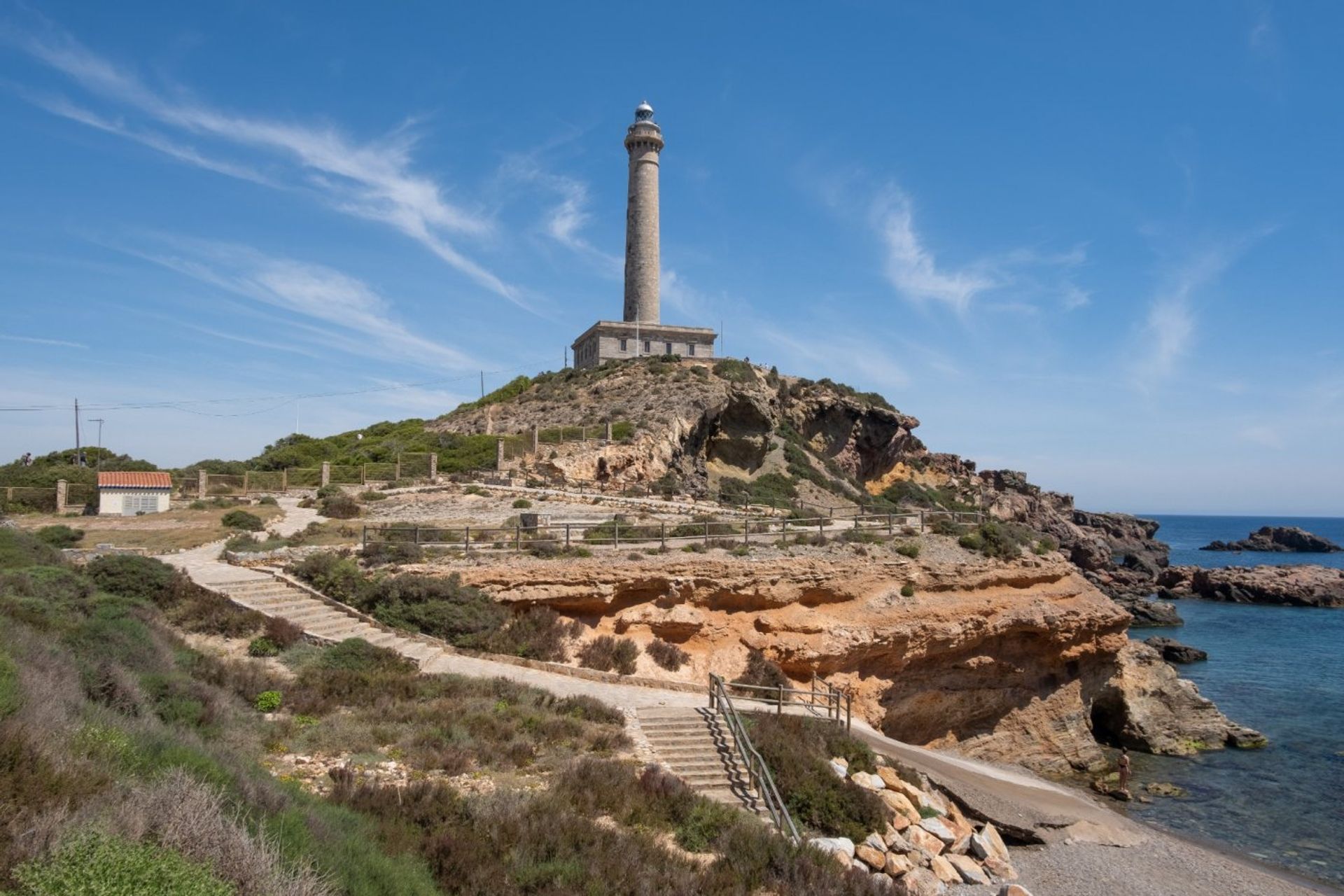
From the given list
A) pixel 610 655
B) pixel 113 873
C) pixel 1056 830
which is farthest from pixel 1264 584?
pixel 113 873

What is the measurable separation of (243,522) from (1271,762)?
34.3 meters

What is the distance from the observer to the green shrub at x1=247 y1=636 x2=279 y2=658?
1602 centimetres

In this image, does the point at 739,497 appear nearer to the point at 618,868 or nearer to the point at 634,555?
the point at 634,555

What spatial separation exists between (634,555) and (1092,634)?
16.0 meters

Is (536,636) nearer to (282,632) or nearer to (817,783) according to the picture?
(282,632)

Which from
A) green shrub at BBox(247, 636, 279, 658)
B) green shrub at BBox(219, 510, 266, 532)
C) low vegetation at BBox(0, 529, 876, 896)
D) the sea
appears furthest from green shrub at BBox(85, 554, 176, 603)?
the sea

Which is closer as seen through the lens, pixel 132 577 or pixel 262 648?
pixel 262 648

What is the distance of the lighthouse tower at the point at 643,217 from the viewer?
5984 centimetres

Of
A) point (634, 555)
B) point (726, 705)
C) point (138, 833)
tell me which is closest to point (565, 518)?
point (634, 555)

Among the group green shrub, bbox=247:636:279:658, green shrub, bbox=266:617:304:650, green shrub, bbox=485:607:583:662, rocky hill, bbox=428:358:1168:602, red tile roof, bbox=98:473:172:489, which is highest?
rocky hill, bbox=428:358:1168:602

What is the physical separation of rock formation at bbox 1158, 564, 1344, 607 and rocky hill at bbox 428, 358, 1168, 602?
330 cm

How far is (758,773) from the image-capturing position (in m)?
13.4

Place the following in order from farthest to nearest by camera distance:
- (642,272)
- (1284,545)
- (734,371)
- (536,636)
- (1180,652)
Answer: (1284,545), (642,272), (734,371), (1180,652), (536,636)

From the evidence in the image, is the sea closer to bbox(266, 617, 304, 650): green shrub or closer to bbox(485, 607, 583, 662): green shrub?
bbox(485, 607, 583, 662): green shrub
